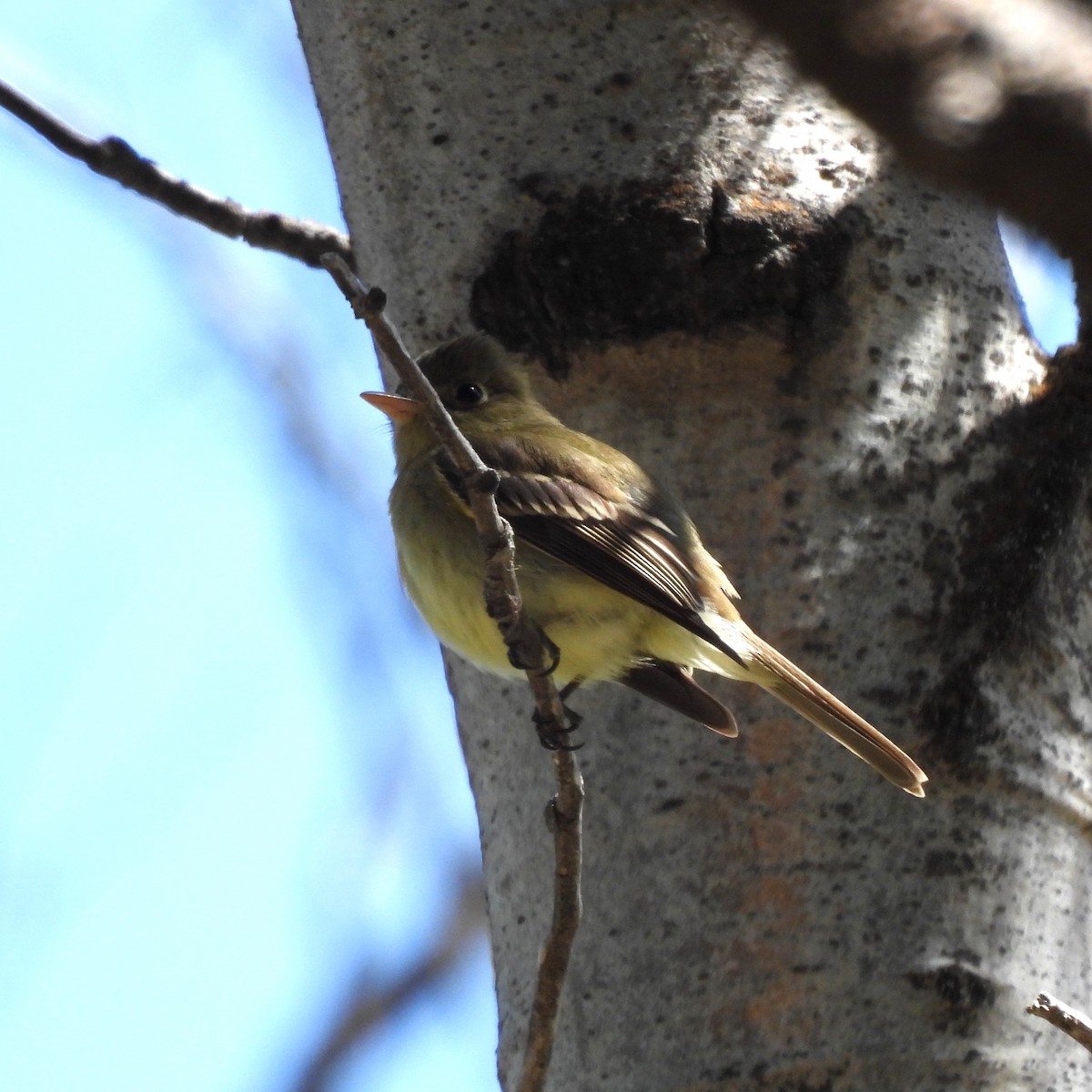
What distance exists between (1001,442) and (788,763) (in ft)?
1.96

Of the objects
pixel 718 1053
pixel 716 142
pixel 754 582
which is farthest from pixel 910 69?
pixel 716 142

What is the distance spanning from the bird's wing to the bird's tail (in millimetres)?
233

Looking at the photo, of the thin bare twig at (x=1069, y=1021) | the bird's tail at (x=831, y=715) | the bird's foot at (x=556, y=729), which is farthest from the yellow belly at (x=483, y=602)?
the thin bare twig at (x=1069, y=1021)

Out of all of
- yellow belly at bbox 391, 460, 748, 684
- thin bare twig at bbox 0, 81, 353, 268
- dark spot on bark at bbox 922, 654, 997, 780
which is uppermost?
thin bare twig at bbox 0, 81, 353, 268

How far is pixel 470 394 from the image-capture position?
9.79ft

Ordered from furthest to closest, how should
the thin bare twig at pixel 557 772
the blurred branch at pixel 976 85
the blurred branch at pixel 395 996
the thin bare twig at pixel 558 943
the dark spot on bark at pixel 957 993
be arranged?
the blurred branch at pixel 395 996 → the dark spot on bark at pixel 957 993 → the thin bare twig at pixel 558 943 → the thin bare twig at pixel 557 772 → the blurred branch at pixel 976 85

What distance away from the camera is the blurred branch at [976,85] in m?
0.52

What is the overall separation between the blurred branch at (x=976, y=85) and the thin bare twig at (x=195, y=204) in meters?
2.05

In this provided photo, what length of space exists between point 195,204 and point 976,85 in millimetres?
2539

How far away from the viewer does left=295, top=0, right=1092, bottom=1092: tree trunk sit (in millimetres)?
1904

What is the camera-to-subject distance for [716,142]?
2.44m

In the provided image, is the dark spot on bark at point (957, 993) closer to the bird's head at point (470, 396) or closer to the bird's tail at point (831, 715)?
the bird's tail at point (831, 715)

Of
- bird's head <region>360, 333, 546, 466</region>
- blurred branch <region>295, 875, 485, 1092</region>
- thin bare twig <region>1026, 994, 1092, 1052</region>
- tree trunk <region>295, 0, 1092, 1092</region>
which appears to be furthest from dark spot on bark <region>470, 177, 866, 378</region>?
blurred branch <region>295, 875, 485, 1092</region>

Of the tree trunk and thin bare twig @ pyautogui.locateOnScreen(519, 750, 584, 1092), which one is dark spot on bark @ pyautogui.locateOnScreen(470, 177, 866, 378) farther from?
thin bare twig @ pyautogui.locateOnScreen(519, 750, 584, 1092)
